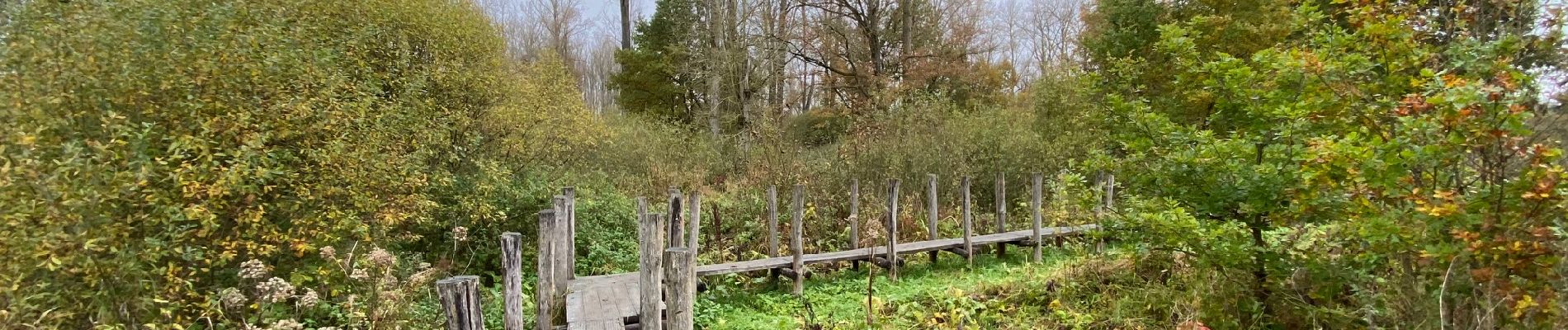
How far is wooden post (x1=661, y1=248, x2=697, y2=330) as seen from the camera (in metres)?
3.71

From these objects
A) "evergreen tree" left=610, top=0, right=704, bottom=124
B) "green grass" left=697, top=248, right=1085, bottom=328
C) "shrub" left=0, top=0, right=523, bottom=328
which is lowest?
"green grass" left=697, top=248, right=1085, bottom=328

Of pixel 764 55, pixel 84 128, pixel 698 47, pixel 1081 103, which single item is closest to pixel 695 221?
pixel 84 128

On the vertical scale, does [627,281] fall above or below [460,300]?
below

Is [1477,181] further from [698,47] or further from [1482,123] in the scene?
[698,47]

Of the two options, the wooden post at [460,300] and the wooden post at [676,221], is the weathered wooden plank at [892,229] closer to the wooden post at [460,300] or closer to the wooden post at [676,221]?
the wooden post at [676,221]

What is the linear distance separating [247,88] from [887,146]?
8400 mm

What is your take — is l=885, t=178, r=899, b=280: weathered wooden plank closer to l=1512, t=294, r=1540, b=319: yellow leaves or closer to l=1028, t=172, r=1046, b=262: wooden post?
l=1028, t=172, r=1046, b=262: wooden post

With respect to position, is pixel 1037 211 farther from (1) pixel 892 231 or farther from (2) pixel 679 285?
(2) pixel 679 285

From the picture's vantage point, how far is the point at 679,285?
3760 millimetres

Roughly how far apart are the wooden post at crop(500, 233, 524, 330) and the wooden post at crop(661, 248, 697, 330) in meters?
1.26

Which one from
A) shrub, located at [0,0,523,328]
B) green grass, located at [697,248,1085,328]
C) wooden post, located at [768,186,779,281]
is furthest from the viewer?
wooden post, located at [768,186,779,281]

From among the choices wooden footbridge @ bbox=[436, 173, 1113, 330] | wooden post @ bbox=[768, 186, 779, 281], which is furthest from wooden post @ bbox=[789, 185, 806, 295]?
wooden post @ bbox=[768, 186, 779, 281]

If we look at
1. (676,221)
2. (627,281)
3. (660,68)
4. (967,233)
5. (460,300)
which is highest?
(660,68)

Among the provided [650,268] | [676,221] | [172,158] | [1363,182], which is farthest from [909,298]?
[172,158]
